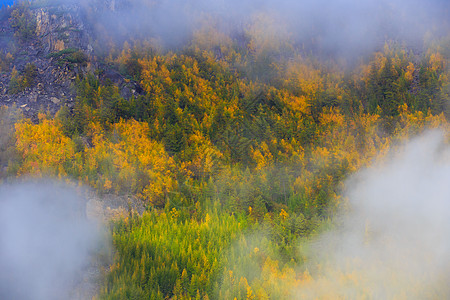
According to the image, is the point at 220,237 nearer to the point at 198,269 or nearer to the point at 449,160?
the point at 198,269

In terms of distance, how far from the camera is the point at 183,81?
270 feet

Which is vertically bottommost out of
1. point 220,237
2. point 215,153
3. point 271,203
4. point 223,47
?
point 220,237

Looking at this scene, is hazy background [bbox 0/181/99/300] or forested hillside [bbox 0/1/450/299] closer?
hazy background [bbox 0/181/99/300]

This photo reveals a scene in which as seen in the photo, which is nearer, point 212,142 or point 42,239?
point 42,239

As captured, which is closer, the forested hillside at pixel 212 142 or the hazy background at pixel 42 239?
the hazy background at pixel 42 239

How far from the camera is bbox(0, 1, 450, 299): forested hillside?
1610 inches

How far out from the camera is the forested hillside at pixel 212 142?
40.9m

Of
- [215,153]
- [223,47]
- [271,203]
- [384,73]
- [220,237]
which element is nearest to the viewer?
[220,237]

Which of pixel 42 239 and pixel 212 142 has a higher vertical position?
pixel 212 142

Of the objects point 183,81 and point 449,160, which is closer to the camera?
point 449,160

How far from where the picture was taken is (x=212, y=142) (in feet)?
214

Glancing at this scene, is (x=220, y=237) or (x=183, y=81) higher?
(x=183, y=81)

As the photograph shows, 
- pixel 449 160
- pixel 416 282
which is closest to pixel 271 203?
pixel 416 282

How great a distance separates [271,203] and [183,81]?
42931 millimetres
